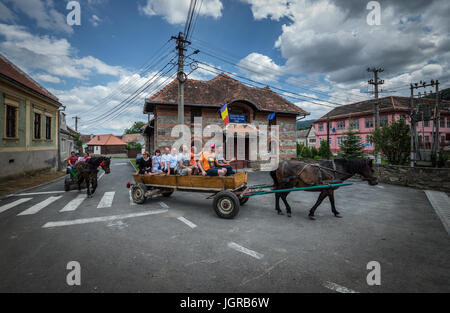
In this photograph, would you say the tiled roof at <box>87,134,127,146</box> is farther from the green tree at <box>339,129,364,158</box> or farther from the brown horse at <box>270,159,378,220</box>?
the brown horse at <box>270,159,378,220</box>

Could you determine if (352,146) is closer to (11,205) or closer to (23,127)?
(11,205)

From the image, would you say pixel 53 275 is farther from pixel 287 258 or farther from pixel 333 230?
pixel 333 230

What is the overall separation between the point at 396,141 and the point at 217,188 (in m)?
12.8

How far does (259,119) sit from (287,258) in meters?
15.8

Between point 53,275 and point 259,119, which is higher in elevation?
point 259,119

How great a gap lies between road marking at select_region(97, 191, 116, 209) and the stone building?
266 inches

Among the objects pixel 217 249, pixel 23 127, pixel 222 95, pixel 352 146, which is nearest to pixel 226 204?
pixel 217 249

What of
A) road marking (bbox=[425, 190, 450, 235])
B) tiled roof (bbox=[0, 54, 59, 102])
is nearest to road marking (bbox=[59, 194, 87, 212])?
tiled roof (bbox=[0, 54, 59, 102])

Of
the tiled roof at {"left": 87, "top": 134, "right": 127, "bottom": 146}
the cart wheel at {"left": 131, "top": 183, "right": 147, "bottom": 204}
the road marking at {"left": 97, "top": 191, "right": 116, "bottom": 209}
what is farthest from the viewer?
the tiled roof at {"left": 87, "top": 134, "right": 127, "bottom": 146}

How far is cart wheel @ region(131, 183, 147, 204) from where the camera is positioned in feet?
21.9

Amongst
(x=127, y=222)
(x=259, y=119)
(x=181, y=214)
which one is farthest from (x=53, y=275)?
(x=259, y=119)

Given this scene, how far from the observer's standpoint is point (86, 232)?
4.44 metres

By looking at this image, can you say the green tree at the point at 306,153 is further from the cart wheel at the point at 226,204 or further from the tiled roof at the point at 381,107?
the cart wheel at the point at 226,204
